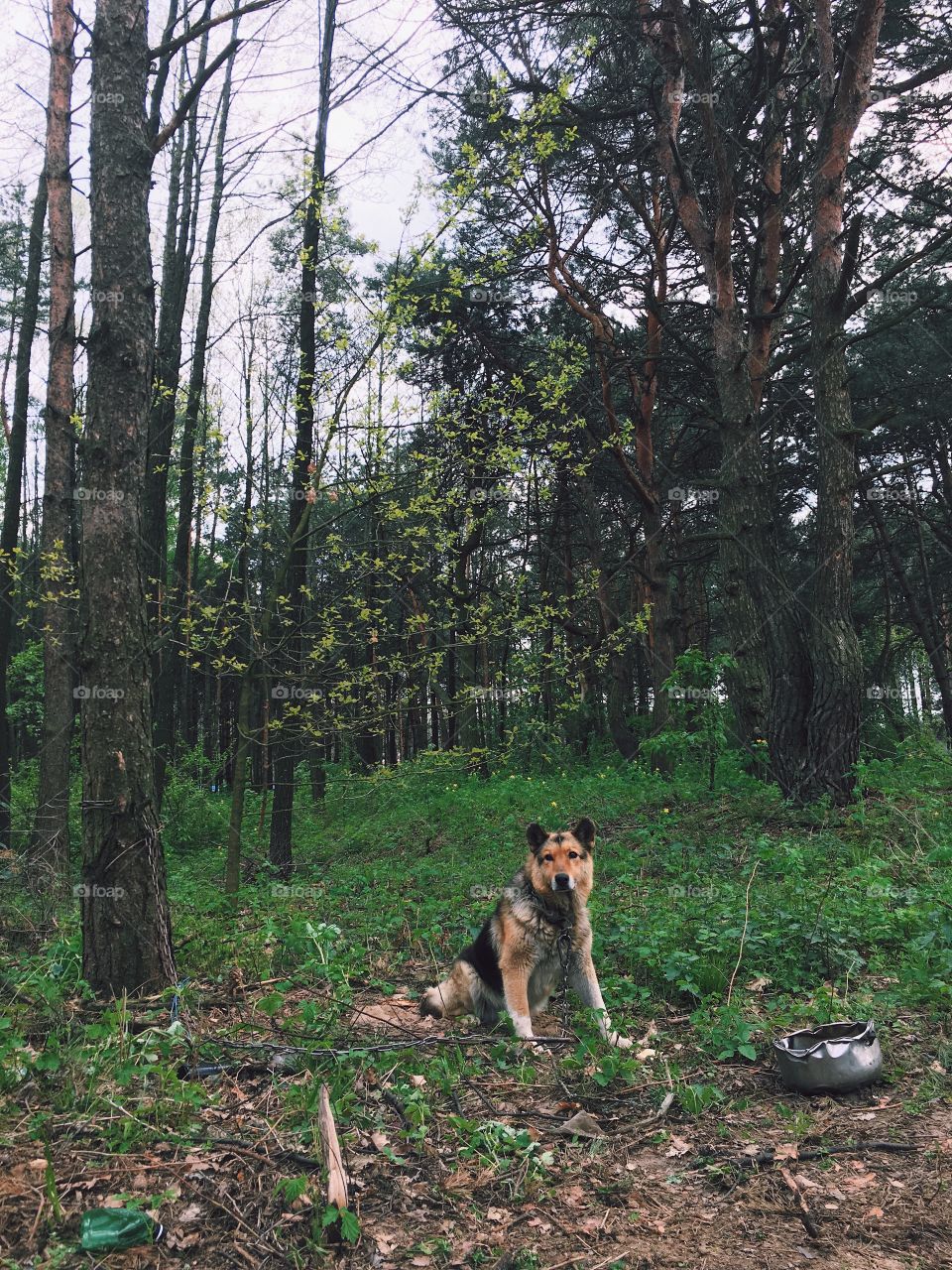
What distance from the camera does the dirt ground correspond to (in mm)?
2875

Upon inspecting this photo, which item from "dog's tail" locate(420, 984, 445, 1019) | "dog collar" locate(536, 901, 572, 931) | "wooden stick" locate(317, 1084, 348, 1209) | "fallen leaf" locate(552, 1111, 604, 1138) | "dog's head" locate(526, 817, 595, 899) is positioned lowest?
"dog's tail" locate(420, 984, 445, 1019)

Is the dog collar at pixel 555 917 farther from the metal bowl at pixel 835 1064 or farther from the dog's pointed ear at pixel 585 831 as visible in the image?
the metal bowl at pixel 835 1064

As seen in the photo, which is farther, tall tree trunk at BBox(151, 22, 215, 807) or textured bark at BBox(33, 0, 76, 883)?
tall tree trunk at BBox(151, 22, 215, 807)

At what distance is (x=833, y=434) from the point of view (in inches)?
423

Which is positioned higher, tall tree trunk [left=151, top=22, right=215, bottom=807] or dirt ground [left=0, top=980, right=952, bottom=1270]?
tall tree trunk [left=151, top=22, right=215, bottom=807]

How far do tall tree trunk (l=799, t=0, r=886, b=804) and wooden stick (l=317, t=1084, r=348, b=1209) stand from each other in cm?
839

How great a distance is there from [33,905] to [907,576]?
23219 millimetres

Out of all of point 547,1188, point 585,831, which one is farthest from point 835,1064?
point 585,831

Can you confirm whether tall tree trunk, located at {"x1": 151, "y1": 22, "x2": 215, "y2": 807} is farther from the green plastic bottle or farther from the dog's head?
the green plastic bottle

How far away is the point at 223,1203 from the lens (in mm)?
3057

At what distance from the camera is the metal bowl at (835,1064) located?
157 inches

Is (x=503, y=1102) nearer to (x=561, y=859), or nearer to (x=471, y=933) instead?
(x=561, y=859)

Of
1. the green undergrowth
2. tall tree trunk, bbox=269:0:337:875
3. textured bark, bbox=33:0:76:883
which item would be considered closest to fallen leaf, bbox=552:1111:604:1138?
the green undergrowth

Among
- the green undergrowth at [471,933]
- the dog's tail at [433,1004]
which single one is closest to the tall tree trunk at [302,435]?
the green undergrowth at [471,933]
